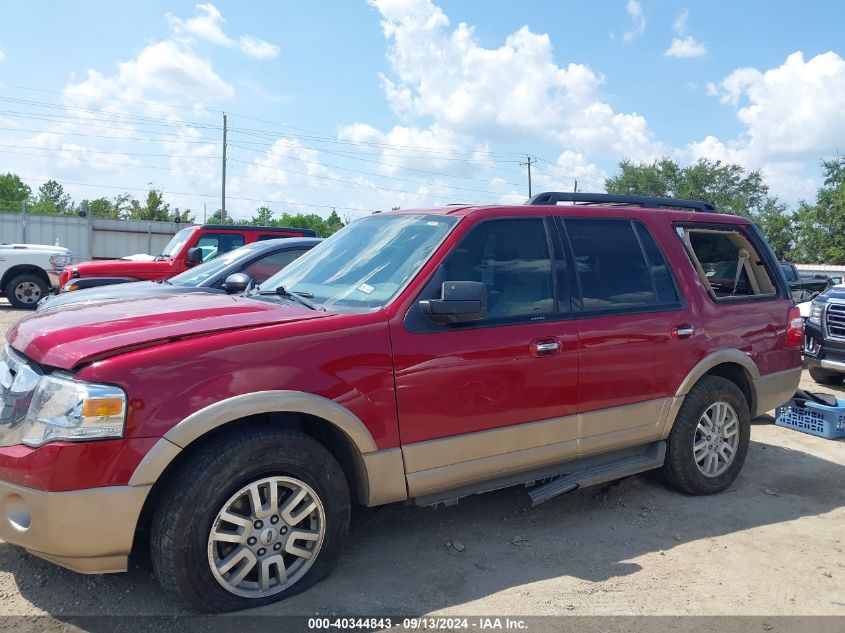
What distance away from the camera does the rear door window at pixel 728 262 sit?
492 centimetres

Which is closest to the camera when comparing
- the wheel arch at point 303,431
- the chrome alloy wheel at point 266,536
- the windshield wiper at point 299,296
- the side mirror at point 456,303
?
the wheel arch at point 303,431

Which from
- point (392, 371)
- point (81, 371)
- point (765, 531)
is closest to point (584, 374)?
point (392, 371)

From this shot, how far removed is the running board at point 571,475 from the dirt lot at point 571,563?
0.92ft

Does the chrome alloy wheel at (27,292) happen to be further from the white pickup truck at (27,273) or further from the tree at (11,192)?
the tree at (11,192)

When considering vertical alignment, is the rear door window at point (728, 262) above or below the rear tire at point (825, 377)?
above

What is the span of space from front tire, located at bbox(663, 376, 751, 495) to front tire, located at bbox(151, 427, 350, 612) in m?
2.49

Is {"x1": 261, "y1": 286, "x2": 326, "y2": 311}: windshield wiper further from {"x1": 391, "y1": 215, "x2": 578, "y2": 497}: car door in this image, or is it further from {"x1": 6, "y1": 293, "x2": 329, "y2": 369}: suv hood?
{"x1": 391, "y1": 215, "x2": 578, "y2": 497}: car door

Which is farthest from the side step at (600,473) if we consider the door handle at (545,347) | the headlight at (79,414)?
the headlight at (79,414)

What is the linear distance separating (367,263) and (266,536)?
1610mm

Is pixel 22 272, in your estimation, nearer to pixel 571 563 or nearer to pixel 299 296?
pixel 299 296

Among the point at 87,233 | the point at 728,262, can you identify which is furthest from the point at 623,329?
the point at 87,233

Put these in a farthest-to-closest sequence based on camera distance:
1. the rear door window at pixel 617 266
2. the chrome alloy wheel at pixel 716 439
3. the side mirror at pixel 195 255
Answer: the side mirror at pixel 195 255
the chrome alloy wheel at pixel 716 439
the rear door window at pixel 617 266

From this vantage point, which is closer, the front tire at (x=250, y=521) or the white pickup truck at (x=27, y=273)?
the front tire at (x=250, y=521)

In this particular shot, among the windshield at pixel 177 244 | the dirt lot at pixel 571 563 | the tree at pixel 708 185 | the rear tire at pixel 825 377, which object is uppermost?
the tree at pixel 708 185
